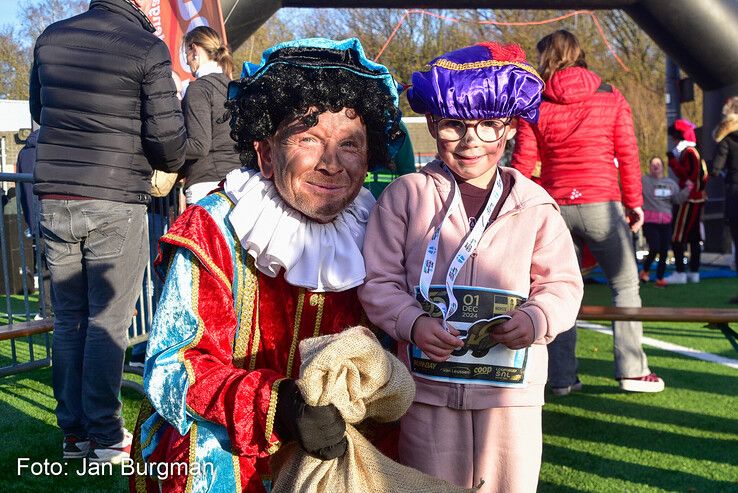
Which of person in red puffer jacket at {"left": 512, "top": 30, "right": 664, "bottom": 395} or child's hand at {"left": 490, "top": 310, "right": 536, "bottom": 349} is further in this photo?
person in red puffer jacket at {"left": 512, "top": 30, "right": 664, "bottom": 395}

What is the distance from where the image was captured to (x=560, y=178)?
4820 millimetres

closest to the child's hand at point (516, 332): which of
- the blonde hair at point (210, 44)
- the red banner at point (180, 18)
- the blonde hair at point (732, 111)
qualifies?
the blonde hair at point (210, 44)

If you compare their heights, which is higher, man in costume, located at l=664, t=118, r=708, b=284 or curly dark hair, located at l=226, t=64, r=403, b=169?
curly dark hair, located at l=226, t=64, r=403, b=169

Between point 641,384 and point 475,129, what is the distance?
3386 millimetres

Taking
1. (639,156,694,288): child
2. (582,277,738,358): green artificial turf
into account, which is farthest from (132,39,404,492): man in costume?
(639,156,694,288): child

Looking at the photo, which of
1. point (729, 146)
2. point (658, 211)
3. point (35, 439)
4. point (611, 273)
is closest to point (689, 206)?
point (658, 211)

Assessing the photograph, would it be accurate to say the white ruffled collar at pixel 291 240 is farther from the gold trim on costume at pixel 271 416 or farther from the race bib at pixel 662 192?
the race bib at pixel 662 192

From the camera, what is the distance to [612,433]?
4.32 m

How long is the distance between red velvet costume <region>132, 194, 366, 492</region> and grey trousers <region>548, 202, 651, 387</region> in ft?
9.43

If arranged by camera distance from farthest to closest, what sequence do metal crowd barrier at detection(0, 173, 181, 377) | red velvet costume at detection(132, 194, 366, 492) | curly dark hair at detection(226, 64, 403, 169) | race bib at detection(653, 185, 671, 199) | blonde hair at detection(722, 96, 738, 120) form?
race bib at detection(653, 185, 671, 199) → blonde hair at detection(722, 96, 738, 120) → metal crowd barrier at detection(0, 173, 181, 377) → curly dark hair at detection(226, 64, 403, 169) → red velvet costume at detection(132, 194, 366, 492)

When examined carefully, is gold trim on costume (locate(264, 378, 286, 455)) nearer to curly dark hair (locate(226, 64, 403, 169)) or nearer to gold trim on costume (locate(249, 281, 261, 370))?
gold trim on costume (locate(249, 281, 261, 370))

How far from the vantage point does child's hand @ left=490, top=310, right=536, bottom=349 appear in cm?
203

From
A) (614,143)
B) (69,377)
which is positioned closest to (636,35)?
(614,143)

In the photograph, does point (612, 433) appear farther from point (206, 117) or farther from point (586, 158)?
point (206, 117)
